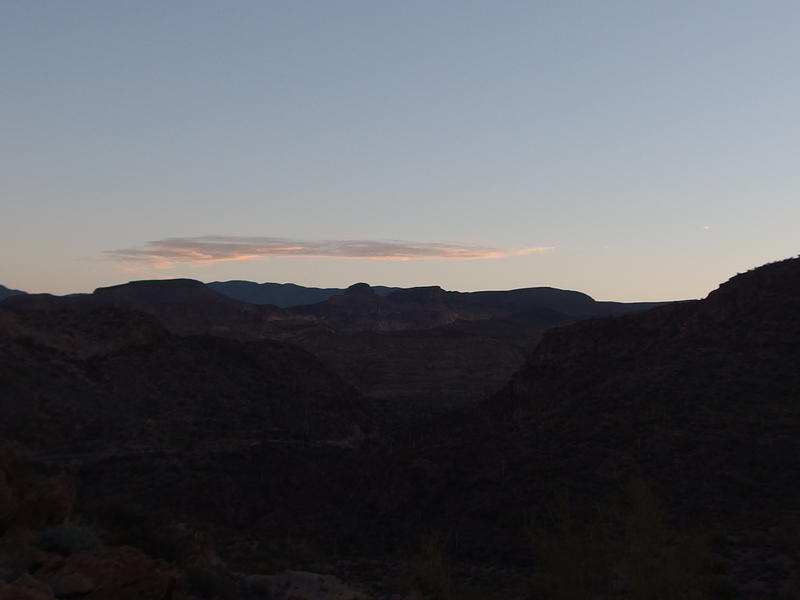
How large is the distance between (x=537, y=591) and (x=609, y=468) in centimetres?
1093

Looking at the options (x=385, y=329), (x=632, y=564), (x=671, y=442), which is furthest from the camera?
(x=385, y=329)

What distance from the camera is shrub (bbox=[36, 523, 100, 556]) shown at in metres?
12.8

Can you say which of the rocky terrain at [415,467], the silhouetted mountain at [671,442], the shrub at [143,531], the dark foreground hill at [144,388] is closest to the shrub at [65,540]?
the rocky terrain at [415,467]

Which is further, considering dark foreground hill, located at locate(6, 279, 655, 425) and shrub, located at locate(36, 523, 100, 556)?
dark foreground hill, located at locate(6, 279, 655, 425)

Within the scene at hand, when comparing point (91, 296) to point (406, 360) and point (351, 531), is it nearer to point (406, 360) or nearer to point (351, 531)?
point (406, 360)

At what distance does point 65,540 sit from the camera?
12898mm

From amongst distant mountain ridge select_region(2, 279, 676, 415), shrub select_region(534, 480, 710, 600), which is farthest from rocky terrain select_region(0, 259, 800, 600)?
distant mountain ridge select_region(2, 279, 676, 415)

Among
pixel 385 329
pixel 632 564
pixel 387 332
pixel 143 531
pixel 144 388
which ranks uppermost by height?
pixel 387 332

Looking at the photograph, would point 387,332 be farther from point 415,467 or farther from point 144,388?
point 415,467

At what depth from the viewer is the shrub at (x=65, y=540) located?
505 inches

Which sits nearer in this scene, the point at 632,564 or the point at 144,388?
the point at 632,564

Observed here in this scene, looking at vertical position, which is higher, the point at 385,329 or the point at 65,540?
the point at 385,329

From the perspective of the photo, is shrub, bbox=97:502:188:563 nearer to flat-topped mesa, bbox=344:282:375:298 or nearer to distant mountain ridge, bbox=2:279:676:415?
distant mountain ridge, bbox=2:279:676:415

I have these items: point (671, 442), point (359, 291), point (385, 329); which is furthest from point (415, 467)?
point (359, 291)
